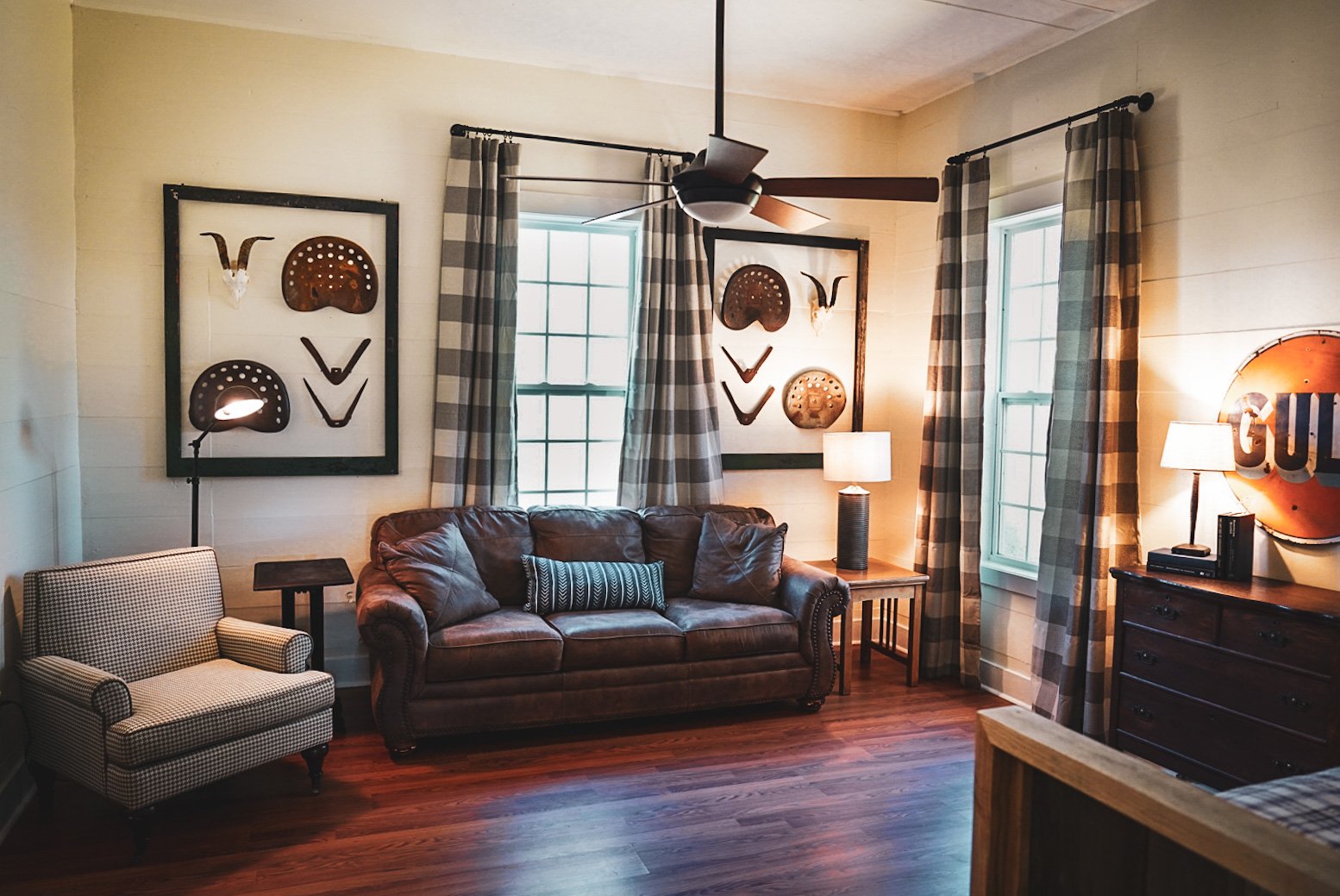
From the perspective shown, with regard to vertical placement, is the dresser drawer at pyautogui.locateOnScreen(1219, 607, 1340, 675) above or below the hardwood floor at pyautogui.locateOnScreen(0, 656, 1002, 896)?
above

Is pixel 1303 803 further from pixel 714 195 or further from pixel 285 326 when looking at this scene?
pixel 285 326

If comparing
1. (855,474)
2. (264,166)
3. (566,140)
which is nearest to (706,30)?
(566,140)

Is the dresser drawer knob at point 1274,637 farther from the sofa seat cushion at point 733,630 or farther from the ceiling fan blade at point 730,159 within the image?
the ceiling fan blade at point 730,159

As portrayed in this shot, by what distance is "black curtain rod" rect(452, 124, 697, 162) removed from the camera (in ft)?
15.0

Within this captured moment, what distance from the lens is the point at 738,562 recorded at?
4590 mm

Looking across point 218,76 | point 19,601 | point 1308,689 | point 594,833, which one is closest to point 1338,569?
point 1308,689

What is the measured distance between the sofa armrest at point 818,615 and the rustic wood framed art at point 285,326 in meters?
2.13

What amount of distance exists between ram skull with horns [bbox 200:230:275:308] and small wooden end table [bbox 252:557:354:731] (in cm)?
130

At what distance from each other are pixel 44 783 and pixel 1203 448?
4.39 meters

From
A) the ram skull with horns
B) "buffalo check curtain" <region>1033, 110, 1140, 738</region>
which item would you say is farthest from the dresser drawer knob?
the ram skull with horns

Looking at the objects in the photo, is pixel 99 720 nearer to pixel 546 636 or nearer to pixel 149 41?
pixel 546 636

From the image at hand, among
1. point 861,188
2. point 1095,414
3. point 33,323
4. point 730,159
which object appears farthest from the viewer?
point 1095,414

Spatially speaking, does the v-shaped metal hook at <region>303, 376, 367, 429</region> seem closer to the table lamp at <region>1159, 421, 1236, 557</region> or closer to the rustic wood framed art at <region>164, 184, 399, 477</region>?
the rustic wood framed art at <region>164, 184, 399, 477</region>

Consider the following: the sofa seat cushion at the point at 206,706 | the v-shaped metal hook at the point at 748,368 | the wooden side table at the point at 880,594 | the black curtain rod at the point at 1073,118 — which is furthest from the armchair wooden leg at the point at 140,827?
the black curtain rod at the point at 1073,118
